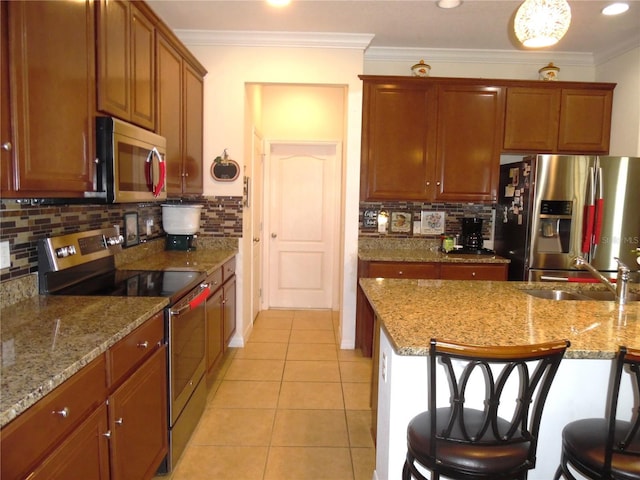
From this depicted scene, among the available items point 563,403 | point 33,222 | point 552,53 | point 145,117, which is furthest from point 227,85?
point 563,403

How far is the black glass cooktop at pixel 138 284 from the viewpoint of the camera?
→ 2098 millimetres

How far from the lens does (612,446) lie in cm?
135

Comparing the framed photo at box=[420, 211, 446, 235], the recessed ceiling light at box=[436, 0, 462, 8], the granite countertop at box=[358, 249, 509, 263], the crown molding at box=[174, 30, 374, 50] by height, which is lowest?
the granite countertop at box=[358, 249, 509, 263]

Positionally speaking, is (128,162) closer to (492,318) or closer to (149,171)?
(149,171)

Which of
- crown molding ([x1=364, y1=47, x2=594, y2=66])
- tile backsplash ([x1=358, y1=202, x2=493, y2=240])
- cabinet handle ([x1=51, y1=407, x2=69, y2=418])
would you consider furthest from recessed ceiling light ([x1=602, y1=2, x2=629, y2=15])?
cabinet handle ([x1=51, y1=407, x2=69, y2=418])

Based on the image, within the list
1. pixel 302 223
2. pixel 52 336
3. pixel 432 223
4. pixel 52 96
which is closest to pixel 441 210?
pixel 432 223

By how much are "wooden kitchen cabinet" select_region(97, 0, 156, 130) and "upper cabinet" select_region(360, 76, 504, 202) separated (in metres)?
1.77

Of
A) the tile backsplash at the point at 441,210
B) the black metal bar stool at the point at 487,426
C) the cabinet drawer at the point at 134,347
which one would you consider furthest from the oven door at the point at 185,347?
the tile backsplash at the point at 441,210

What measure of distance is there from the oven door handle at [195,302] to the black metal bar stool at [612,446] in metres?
1.72

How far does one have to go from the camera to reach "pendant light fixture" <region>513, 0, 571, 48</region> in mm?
1743

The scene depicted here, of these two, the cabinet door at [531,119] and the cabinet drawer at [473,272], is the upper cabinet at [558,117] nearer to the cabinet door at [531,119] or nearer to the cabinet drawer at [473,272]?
the cabinet door at [531,119]

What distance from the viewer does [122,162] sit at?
2.10 metres

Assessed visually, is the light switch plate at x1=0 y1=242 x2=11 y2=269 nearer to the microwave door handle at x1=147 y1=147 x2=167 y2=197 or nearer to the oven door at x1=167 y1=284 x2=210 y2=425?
the oven door at x1=167 y1=284 x2=210 y2=425

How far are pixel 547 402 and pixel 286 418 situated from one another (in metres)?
1.53
